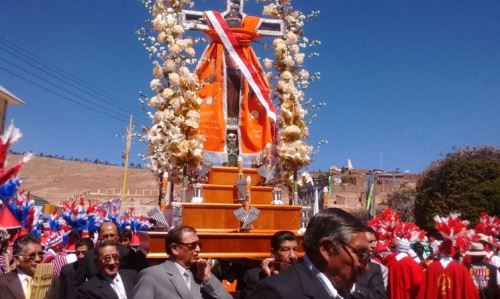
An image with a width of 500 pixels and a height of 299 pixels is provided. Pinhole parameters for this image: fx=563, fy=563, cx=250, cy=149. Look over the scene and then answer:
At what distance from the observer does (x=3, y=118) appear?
42.2 metres

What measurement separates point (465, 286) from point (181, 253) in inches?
179

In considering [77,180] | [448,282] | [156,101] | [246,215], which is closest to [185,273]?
[246,215]

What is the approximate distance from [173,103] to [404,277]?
466 cm

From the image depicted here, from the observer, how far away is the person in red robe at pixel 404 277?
807 centimetres

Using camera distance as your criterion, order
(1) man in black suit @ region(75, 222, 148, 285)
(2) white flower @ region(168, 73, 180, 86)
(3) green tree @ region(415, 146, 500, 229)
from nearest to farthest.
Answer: (1) man in black suit @ region(75, 222, 148, 285) < (2) white flower @ region(168, 73, 180, 86) < (3) green tree @ region(415, 146, 500, 229)

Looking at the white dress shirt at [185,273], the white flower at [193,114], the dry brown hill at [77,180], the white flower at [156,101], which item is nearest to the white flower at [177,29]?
the white flower at [156,101]

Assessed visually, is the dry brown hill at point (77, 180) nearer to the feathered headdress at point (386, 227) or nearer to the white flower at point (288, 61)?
the feathered headdress at point (386, 227)

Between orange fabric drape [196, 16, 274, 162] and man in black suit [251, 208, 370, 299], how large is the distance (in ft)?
25.6

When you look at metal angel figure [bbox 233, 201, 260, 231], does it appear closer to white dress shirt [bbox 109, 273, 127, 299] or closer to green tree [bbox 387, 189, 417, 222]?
white dress shirt [bbox 109, 273, 127, 299]

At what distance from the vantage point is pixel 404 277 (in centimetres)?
815

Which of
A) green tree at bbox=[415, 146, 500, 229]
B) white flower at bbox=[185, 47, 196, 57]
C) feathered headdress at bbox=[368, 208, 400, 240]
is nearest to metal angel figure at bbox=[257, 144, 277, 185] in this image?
white flower at bbox=[185, 47, 196, 57]

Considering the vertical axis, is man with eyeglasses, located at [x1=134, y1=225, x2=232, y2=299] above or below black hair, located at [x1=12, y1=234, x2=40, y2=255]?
below

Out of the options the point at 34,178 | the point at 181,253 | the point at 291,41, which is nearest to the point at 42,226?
the point at 291,41

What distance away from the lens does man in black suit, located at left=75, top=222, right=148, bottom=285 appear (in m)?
6.12
